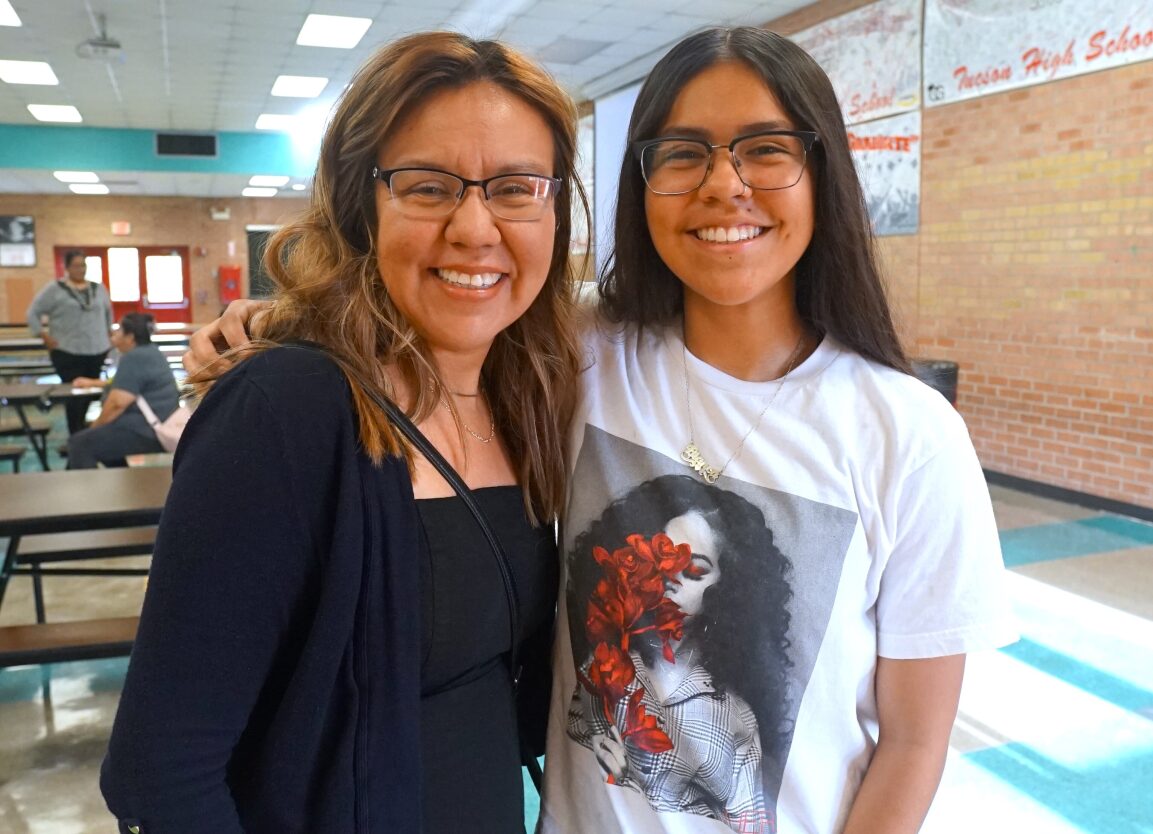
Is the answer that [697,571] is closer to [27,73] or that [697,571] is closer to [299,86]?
[299,86]

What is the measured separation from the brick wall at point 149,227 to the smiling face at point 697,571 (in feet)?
64.0

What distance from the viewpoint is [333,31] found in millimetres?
8336

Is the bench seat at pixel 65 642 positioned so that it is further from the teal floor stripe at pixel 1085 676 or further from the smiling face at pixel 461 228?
the teal floor stripe at pixel 1085 676

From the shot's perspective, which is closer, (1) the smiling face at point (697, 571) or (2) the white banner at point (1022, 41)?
(1) the smiling face at point (697, 571)

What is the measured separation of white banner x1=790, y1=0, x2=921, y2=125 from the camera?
6.50 meters

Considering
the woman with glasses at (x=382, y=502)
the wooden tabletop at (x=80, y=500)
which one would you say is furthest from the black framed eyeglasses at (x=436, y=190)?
the wooden tabletop at (x=80, y=500)

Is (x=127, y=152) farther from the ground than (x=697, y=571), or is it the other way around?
(x=127, y=152)

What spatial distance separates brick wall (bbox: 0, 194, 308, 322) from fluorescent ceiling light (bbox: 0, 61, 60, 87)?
872 cm

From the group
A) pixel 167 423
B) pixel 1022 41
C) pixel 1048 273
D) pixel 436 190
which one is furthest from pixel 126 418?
pixel 1022 41

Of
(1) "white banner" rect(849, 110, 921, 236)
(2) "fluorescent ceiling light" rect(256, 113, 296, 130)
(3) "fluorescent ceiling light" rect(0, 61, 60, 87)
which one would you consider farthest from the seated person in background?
(2) "fluorescent ceiling light" rect(256, 113, 296, 130)

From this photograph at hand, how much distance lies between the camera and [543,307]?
125 centimetres

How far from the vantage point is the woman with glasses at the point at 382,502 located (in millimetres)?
837

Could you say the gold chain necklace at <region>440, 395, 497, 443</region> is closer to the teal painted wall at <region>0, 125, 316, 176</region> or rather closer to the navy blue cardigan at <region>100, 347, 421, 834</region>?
the navy blue cardigan at <region>100, 347, 421, 834</region>

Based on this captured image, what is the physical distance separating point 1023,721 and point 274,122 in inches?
508
